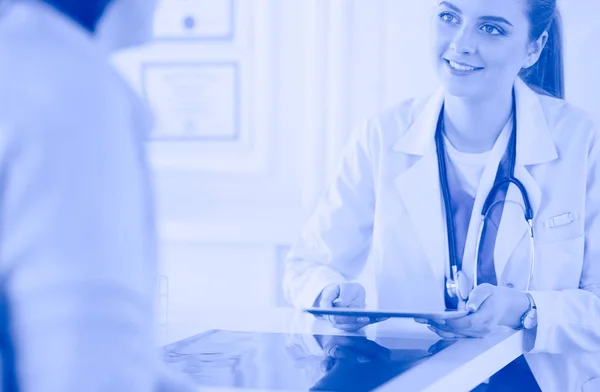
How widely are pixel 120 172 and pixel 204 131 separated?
94.6 inches

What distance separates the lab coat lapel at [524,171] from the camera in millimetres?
1807

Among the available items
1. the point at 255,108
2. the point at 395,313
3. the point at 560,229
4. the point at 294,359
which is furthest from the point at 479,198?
the point at 255,108

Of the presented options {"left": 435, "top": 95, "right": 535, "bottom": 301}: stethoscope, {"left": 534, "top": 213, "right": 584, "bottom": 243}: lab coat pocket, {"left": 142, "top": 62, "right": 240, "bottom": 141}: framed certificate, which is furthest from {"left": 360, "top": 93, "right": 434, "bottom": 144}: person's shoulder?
{"left": 142, "top": 62, "right": 240, "bottom": 141}: framed certificate

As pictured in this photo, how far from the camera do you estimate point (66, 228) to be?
0.48 metres

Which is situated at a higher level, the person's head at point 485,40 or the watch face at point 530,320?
the person's head at point 485,40

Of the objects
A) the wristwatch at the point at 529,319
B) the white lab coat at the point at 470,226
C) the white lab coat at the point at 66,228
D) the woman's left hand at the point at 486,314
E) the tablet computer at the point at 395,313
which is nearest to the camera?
the white lab coat at the point at 66,228

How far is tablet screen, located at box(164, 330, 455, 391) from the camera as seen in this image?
102cm

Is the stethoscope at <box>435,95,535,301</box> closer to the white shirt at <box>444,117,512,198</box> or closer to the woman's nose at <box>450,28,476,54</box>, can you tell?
the white shirt at <box>444,117,512,198</box>

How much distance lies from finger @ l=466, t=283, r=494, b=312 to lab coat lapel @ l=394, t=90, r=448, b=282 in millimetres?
292

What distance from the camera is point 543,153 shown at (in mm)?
1848

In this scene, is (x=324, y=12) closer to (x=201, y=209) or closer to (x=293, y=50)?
(x=293, y=50)

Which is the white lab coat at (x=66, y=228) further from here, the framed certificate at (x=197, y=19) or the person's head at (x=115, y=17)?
the framed certificate at (x=197, y=19)

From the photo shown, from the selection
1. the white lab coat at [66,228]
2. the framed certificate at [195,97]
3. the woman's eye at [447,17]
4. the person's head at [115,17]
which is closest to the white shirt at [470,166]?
the woman's eye at [447,17]

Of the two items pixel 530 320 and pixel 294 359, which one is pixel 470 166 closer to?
pixel 530 320
